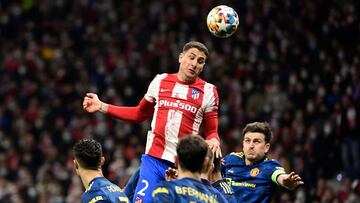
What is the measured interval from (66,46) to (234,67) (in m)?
6.68

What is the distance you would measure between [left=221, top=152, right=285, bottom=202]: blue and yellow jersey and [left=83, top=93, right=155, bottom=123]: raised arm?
4.23 feet

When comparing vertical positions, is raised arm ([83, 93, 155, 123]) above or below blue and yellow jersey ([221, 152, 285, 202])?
above

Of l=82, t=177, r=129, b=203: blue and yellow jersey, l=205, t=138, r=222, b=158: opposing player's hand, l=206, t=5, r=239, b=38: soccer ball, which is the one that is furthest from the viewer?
l=206, t=5, r=239, b=38: soccer ball

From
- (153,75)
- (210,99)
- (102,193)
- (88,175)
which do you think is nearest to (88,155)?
(88,175)

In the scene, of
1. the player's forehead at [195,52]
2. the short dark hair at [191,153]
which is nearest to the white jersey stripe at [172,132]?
the player's forehead at [195,52]

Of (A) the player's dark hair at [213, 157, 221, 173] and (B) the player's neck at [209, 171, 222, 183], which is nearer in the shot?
(B) the player's neck at [209, 171, 222, 183]

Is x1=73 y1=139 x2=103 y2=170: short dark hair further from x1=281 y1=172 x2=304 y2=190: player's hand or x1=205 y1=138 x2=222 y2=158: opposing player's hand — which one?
x1=281 y1=172 x2=304 y2=190: player's hand

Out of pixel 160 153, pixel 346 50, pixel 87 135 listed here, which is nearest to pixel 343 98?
pixel 346 50

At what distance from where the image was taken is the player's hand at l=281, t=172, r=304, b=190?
28.7 feet

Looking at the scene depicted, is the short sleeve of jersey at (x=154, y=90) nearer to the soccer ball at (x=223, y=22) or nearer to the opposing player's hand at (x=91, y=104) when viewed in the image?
the opposing player's hand at (x=91, y=104)

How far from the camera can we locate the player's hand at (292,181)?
874 cm

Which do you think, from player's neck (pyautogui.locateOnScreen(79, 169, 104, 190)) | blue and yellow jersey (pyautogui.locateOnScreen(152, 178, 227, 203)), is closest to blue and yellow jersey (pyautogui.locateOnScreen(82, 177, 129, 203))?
player's neck (pyautogui.locateOnScreen(79, 169, 104, 190))

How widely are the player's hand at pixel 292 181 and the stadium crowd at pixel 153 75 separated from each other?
7392 millimetres

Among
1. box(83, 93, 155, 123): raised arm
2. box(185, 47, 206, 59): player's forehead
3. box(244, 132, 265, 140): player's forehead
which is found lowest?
box(244, 132, 265, 140): player's forehead
